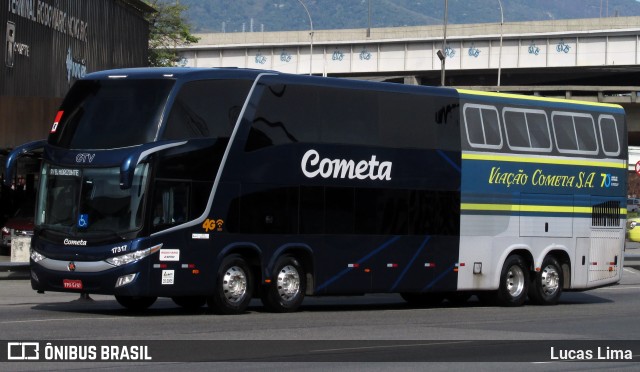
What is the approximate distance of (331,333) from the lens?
57.1ft

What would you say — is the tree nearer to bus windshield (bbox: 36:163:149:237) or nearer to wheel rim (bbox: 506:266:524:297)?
wheel rim (bbox: 506:266:524:297)

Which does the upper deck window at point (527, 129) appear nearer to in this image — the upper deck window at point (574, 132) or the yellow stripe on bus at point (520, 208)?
the upper deck window at point (574, 132)

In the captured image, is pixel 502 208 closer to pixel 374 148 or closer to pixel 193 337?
pixel 374 148

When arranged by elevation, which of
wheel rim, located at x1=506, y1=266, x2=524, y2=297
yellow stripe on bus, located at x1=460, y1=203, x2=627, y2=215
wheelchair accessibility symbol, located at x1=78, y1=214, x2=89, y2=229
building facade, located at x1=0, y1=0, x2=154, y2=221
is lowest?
wheel rim, located at x1=506, y1=266, x2=524, y2=297

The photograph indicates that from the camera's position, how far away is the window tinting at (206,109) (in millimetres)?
19453

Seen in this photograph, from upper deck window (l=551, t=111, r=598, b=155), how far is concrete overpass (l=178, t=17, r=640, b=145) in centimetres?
5221

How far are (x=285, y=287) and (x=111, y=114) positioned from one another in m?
4.00

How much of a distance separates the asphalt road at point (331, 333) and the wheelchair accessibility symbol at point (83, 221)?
1342 millimetres

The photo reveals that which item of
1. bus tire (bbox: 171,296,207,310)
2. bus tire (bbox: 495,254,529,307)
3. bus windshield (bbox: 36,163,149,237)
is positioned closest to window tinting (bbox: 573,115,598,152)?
bus tire (bbox: 495,254,529,307)

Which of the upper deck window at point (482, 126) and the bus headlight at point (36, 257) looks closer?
the bus headlight at point (36, 257)

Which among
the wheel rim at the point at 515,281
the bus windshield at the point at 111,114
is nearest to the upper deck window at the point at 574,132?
the wheel rim at the point at 515,281

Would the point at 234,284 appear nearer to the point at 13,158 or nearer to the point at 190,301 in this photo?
the point at 190,301

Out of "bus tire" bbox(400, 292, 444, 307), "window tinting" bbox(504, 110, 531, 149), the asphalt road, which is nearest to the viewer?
the asphalt road

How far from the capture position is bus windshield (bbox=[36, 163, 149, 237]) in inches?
746
